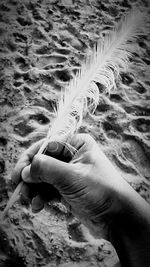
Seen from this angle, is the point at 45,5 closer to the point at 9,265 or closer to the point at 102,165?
the point at 102,165

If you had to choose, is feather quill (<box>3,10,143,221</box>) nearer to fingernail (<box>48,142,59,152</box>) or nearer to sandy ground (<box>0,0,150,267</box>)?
fingernail (<box>48,142,59,152</box>)

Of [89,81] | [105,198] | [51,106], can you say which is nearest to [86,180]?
[105,198]

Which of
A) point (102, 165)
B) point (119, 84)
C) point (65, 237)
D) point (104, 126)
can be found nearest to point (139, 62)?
point (119, 84)

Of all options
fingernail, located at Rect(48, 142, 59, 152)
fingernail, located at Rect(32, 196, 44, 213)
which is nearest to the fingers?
fingernail, located at Rect(32, 196, 44, 213)

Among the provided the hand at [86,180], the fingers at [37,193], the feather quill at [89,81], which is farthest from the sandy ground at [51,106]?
the feather quill at [89,81]

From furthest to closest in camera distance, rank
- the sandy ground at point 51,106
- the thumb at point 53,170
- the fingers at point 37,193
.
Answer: the sandy ground at point 51,106 → the fingers at point 37,193 → the thumb at point 53,170

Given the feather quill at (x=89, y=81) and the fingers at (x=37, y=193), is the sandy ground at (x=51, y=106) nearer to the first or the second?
the fingers at (x=37, y=193)
